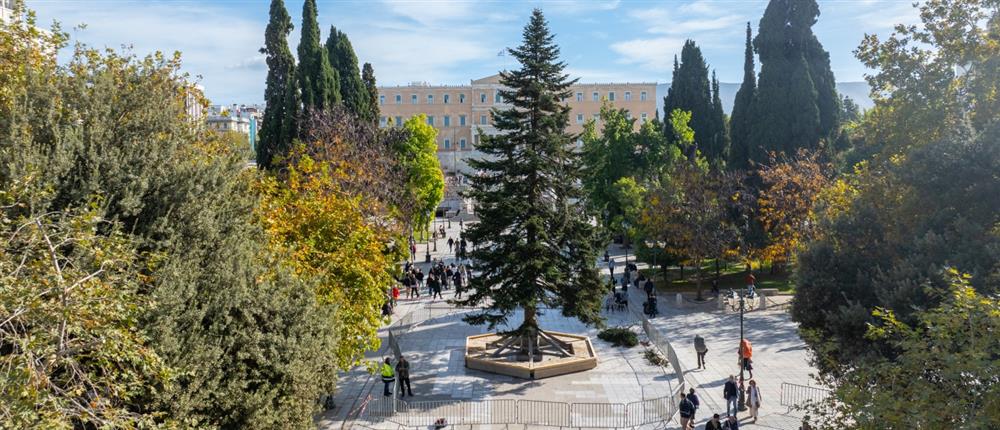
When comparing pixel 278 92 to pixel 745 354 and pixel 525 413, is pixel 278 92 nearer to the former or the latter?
pixel 525 413

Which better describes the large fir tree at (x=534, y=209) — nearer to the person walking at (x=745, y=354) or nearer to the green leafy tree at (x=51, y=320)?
the person walking at (x=745, y=354)

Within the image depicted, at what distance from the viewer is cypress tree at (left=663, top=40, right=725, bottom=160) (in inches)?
2041

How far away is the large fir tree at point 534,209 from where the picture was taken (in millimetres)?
19078

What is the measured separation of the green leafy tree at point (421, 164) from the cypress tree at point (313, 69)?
624 cm

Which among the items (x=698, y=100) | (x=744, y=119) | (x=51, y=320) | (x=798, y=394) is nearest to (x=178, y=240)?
(x=51, y=320)

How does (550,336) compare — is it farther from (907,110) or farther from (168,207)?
(168,207)

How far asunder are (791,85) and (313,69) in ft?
77.8

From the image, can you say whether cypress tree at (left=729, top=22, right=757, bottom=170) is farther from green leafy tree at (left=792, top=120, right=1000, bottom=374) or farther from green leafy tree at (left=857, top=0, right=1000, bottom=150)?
green leafy tree at (left=792, top=120, right=1000, bottom=374)

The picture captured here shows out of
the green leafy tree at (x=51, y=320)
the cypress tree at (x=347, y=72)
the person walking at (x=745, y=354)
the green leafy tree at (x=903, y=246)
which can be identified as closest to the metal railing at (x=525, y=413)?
the person walking at (x=745, y=354)

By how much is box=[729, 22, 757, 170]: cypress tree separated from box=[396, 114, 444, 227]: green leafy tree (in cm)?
1675

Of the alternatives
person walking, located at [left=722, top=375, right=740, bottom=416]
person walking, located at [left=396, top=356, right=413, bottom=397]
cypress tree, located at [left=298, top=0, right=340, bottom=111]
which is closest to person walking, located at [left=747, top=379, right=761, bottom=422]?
Result: person walking, located at [left=722, top=375, right=740, bottom=416]

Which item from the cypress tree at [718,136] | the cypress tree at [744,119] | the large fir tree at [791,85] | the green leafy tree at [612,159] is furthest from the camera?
the cypress tree at [718,136]

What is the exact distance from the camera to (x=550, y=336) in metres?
20.7

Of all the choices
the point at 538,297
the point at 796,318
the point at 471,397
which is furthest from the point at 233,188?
the point at 796,318
